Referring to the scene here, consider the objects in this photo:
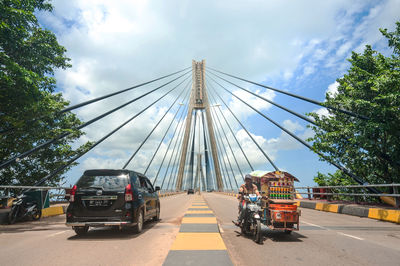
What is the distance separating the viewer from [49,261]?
4.39 m

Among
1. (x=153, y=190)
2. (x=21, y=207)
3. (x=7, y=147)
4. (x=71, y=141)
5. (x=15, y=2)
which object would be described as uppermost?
(x=15, y=2)

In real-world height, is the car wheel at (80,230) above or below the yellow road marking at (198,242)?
below

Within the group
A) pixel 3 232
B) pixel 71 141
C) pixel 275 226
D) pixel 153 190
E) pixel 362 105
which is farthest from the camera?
pixel 71 141

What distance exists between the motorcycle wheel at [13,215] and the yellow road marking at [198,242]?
23.6ft

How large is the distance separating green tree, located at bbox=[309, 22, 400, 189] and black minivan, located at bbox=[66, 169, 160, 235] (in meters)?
12.7

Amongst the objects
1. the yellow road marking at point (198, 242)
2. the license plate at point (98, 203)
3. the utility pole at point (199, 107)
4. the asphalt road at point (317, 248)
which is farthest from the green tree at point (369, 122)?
the utility pole at point (199, 107)

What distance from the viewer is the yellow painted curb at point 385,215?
9.84 meters

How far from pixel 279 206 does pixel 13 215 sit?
379 inches

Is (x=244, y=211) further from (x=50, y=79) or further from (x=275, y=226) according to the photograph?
(x=50, y=79)

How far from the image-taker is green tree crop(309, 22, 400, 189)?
12.9 meters

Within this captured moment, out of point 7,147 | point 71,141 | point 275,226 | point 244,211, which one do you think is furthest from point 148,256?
point 71,141

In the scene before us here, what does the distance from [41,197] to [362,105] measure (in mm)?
16515

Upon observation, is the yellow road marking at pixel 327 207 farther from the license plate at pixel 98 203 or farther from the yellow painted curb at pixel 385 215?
the license plate at pixel 98 203

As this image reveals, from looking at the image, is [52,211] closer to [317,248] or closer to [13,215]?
[13,215]
